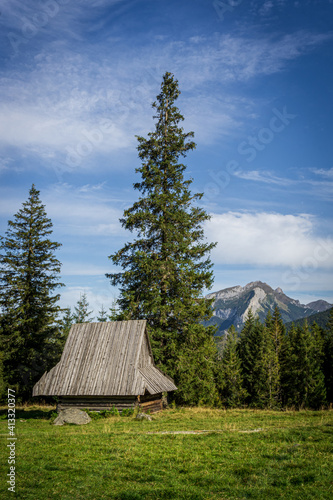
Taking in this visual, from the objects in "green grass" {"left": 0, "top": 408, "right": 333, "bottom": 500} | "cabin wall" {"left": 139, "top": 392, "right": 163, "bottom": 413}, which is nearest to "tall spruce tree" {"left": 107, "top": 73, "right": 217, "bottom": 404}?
"cabin wall" {"left": 139, "top": 392, "right": 163, "bottom": 413}

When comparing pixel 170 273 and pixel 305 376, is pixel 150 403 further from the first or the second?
pixel 305 376

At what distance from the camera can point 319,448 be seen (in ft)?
36.0

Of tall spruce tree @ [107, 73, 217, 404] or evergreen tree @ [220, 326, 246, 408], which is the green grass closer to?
tall spruce tree @ [107, 73, 217, 404]

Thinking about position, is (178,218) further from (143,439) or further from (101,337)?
(143,439)

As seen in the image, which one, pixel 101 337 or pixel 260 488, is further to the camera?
pixel 101 337

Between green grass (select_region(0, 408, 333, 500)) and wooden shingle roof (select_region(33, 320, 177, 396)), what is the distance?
713cm

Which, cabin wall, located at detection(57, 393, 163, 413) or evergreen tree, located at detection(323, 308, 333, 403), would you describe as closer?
cabin wall, located at detection(57, 393, 163, 413)

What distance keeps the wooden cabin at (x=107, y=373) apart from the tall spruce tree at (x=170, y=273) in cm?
357

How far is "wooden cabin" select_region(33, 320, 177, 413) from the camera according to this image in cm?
2248

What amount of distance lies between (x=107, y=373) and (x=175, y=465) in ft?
46.7

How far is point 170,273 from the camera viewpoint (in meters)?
29.6

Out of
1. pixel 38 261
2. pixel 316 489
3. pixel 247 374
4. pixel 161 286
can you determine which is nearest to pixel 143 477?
pixel 316 489

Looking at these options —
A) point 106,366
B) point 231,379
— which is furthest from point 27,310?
point 231,379

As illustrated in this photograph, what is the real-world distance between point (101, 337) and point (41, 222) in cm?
1636
